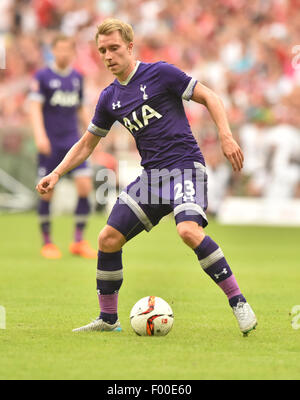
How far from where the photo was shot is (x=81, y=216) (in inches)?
505

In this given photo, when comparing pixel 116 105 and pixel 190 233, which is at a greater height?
pixel 116 105

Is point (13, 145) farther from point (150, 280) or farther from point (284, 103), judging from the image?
point (150, 280)

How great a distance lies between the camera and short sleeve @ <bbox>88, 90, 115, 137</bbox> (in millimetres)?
6996

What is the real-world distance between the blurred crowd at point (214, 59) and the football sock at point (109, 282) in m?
12.1

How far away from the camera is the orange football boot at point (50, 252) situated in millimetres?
12398

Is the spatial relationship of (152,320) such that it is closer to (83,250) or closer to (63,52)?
(83,250)

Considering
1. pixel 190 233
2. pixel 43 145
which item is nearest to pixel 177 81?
pixel 190 233

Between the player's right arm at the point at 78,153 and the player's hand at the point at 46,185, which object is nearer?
the player's hand at the point at 46,185

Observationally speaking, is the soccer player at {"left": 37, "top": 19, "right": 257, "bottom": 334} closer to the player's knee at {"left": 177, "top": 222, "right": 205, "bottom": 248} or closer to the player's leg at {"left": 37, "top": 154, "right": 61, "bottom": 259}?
the player's knee at {"left": 177, "top": 222, "right": 205, "bottom": 248}

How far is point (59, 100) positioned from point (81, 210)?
160 centimetres

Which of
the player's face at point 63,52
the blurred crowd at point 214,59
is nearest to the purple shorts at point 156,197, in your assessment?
the player's face at point 63,52

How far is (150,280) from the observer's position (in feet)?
33.1

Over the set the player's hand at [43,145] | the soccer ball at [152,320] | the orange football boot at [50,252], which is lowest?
the soccer ball at [152,320]

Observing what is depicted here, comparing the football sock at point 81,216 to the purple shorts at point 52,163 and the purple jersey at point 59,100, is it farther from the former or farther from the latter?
the purple jersey at point 59,100
